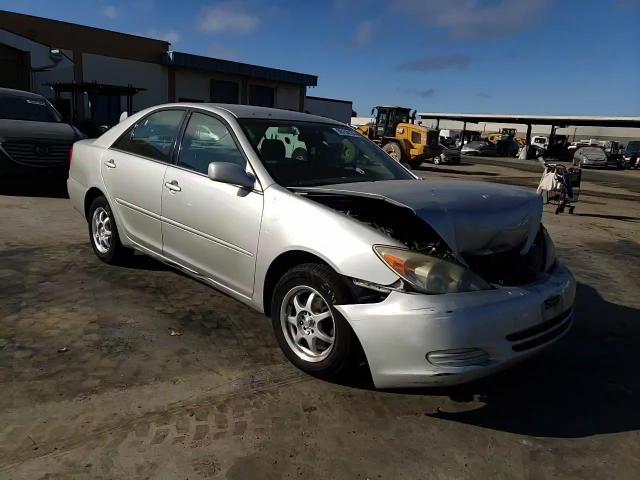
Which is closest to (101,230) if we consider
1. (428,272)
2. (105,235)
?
(105,235)

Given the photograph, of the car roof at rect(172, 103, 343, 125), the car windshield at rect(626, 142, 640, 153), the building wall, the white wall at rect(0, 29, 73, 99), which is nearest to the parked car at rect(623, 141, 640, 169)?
the car windshield at rect(626, 142, 640, 153)

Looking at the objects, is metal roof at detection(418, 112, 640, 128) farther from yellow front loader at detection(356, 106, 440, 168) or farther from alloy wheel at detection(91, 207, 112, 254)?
alloy wheel at detection(91, 207, 112, 254)

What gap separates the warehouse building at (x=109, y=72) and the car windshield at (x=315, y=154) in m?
14.1

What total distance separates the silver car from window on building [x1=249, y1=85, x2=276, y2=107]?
26.6 m

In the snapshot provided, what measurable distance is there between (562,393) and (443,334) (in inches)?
43.5

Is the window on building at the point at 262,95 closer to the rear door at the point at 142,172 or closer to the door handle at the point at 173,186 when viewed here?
the rear door at the point at 142,172

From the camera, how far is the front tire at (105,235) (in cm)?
477

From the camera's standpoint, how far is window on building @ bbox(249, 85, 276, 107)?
30.0 meters

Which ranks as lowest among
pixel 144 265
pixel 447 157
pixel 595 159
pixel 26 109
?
pixel 144 265

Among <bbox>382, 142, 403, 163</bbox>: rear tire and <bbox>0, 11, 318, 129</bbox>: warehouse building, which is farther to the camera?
<bbox>382, 142, 403, 163</bbox>: rear tire

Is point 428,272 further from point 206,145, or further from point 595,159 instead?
point 595,159

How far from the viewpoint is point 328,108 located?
3944cm

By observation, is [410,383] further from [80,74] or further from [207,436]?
[80,74]

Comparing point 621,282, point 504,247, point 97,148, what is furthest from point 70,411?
point 621,282
